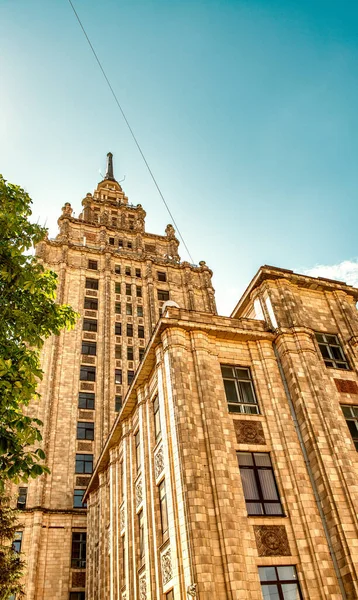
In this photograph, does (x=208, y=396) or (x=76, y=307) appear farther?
(x=76, y=307)

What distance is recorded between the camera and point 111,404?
39.9m

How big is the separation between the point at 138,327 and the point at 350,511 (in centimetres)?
3290

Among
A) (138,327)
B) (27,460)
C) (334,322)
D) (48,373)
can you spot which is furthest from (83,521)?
(27,460)

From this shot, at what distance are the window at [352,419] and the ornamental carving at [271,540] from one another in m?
A: 5.21

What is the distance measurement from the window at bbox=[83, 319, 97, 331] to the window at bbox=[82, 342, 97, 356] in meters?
1.73

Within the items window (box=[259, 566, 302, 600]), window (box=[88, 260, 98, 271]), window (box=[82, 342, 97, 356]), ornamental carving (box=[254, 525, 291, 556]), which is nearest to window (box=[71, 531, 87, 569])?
window (box=[82, 342, 97, 356])

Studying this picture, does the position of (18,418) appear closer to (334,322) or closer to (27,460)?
(27,460)

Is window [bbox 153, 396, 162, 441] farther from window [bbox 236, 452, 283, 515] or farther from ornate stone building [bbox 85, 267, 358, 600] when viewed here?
window [bbox 236, 452, 283, 515]

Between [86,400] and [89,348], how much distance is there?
5.49 meters

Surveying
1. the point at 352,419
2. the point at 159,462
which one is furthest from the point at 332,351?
the point at 159,462

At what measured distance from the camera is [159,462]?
18.4m

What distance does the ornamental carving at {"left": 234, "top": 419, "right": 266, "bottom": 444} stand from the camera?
59.0 feet

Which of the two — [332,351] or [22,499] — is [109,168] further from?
[332,351]

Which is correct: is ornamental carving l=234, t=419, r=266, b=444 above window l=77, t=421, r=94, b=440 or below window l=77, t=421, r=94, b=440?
below
